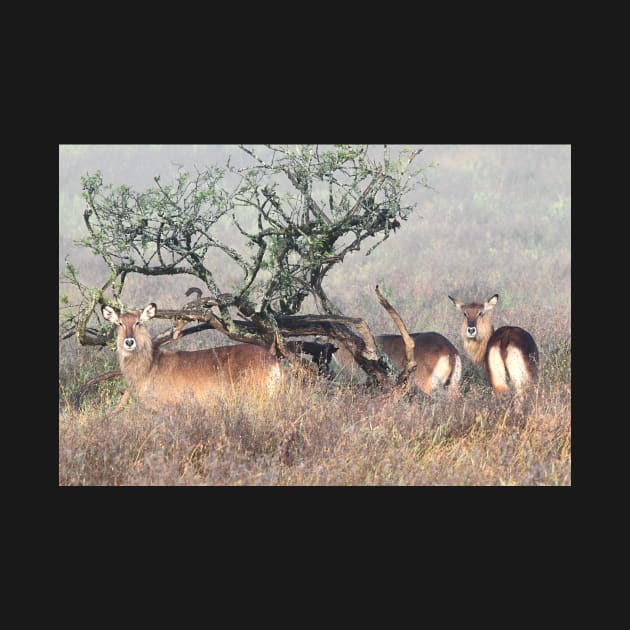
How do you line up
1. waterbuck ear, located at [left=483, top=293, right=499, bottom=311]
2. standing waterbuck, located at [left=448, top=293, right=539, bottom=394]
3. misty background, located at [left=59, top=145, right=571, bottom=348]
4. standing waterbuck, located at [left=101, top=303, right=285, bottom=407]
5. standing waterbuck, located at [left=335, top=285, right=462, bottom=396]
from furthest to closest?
misty background, located at [left=59, top=145, right=571, bottom=348], waterbuck ear, located at [left=483, top=293, right=499, bottom=311], standing waterbuck, located at [left=335, top=285, right=462, bottom=396], standing waterbuck, located at [left=448, top=293, right=539, bottom=394], standing waterbuck, located at [left=101, top=303, right=285, bottom=407]

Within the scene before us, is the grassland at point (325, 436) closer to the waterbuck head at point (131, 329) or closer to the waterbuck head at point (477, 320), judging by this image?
the waterbuck head at point (477, 320)

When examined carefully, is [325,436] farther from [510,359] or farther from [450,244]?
[450,244]

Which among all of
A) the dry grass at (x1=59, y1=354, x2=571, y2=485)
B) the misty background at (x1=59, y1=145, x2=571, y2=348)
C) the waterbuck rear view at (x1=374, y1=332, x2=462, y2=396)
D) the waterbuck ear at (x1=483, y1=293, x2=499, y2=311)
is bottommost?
the dry grass at (x1=59, y1=354, x2=571, y2=485)

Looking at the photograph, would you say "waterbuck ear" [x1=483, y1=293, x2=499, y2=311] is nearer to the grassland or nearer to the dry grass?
the grassland

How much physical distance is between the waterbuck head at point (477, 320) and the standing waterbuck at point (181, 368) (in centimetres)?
273

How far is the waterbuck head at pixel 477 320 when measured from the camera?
1034 cm

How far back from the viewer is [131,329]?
29.5ft

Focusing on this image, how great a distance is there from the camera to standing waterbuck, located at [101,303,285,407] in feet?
28.8

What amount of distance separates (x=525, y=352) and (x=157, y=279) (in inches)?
452

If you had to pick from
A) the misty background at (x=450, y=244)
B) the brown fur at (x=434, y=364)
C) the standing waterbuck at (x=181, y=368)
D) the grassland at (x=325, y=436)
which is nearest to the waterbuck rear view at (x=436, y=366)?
the brown fur at (x=434, y=364)

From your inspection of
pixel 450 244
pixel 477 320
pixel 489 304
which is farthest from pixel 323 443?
pixel 450 244

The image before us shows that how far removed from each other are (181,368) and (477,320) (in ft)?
12.5

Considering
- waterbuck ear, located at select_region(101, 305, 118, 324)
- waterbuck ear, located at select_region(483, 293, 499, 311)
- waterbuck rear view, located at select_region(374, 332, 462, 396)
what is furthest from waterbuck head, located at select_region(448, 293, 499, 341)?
waterbuck ear, located at select_region(101, 305, 118, 324)

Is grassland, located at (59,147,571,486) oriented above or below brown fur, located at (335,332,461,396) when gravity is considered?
below
